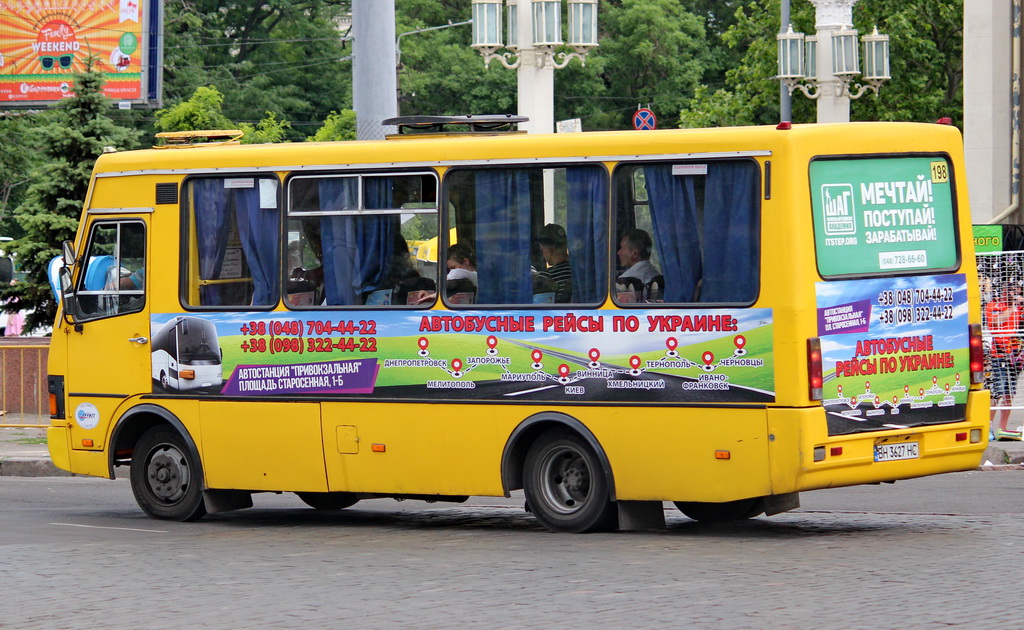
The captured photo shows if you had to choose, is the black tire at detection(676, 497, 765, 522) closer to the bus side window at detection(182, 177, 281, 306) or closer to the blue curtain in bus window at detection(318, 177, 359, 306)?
the blue curtain in bus window at detection(318, 177, 359, 306)

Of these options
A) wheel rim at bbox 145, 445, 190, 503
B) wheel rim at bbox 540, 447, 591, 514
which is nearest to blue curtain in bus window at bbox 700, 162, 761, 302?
wheel rim at bbox 540, 447, 591, 514

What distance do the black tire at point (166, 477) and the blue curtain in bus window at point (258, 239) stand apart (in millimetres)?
1392

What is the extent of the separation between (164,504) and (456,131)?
3.66 metres

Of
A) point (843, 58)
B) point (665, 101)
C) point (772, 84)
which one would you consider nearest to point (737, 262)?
point (843, 58)

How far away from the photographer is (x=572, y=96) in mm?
68125

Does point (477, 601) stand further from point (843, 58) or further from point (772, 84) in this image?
point (772, 84)

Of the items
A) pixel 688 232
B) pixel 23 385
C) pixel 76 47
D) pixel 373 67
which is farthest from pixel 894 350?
pixel 76 47

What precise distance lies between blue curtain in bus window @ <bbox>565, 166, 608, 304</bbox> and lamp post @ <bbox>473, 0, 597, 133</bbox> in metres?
21.5

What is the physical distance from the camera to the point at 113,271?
13109 mm

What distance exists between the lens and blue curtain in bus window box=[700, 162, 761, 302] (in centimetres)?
1048

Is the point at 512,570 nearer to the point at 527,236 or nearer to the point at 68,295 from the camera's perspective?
the point at 527,236

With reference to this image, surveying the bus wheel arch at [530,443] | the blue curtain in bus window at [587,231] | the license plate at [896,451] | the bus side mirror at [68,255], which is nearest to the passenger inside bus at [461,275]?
the blue curtain in bus window at [587,231]

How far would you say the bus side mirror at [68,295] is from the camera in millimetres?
13281

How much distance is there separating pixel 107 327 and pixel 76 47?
71.6 ft
